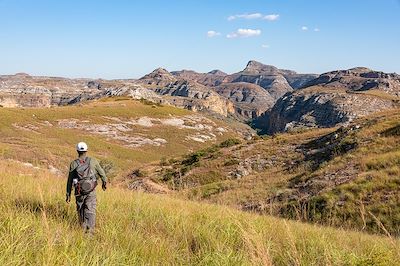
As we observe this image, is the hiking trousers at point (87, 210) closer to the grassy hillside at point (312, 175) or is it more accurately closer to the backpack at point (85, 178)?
the backpack at point (85, 178)

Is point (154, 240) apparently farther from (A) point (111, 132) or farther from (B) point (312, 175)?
(A) point (111, 132)

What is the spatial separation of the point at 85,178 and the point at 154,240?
2.37 metres

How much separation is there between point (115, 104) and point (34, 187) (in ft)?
353

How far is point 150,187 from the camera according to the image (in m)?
27.2

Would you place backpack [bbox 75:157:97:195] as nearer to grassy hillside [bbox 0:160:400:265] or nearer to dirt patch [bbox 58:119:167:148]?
grassy hillside [bbox 0:160:400:265]

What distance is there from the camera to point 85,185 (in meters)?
7.01

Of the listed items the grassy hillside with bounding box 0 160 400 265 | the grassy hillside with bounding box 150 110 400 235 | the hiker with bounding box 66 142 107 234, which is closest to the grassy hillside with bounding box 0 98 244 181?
the grassy hillside with bounding box 150 110 400 235

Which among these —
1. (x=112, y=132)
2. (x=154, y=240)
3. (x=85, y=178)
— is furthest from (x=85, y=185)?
(x=112, y=132)

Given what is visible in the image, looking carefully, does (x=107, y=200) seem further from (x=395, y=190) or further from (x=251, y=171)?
(x=251, y=171)

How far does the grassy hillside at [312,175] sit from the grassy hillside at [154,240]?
6.57ft

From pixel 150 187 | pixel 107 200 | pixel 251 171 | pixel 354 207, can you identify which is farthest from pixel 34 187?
pixel 251 171

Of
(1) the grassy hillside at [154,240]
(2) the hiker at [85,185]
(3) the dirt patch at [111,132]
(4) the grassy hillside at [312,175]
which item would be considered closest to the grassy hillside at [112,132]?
(3) the dirt patch at [111,132]

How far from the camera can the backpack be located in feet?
22.9

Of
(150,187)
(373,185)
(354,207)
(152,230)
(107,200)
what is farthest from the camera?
(150,187)
